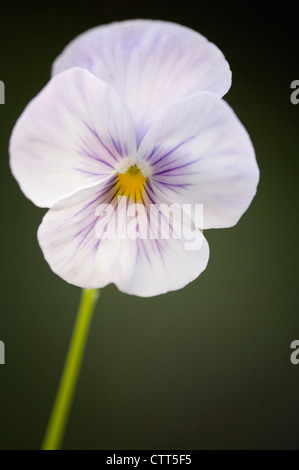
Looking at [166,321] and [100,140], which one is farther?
[166,321]

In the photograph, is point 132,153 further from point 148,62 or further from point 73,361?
point 73,361

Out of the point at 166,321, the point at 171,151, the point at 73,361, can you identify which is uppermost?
the point at 166,321

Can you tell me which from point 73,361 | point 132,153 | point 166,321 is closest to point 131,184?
point 132,153

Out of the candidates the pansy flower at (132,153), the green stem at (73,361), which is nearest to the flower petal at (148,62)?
the pansy flower at (132,153)

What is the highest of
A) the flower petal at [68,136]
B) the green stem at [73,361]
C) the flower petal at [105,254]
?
the flower petal at [68,136]

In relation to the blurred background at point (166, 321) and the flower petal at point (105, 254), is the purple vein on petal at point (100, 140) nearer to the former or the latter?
the flower petal at point (105, 254)

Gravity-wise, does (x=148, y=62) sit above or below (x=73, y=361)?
above
